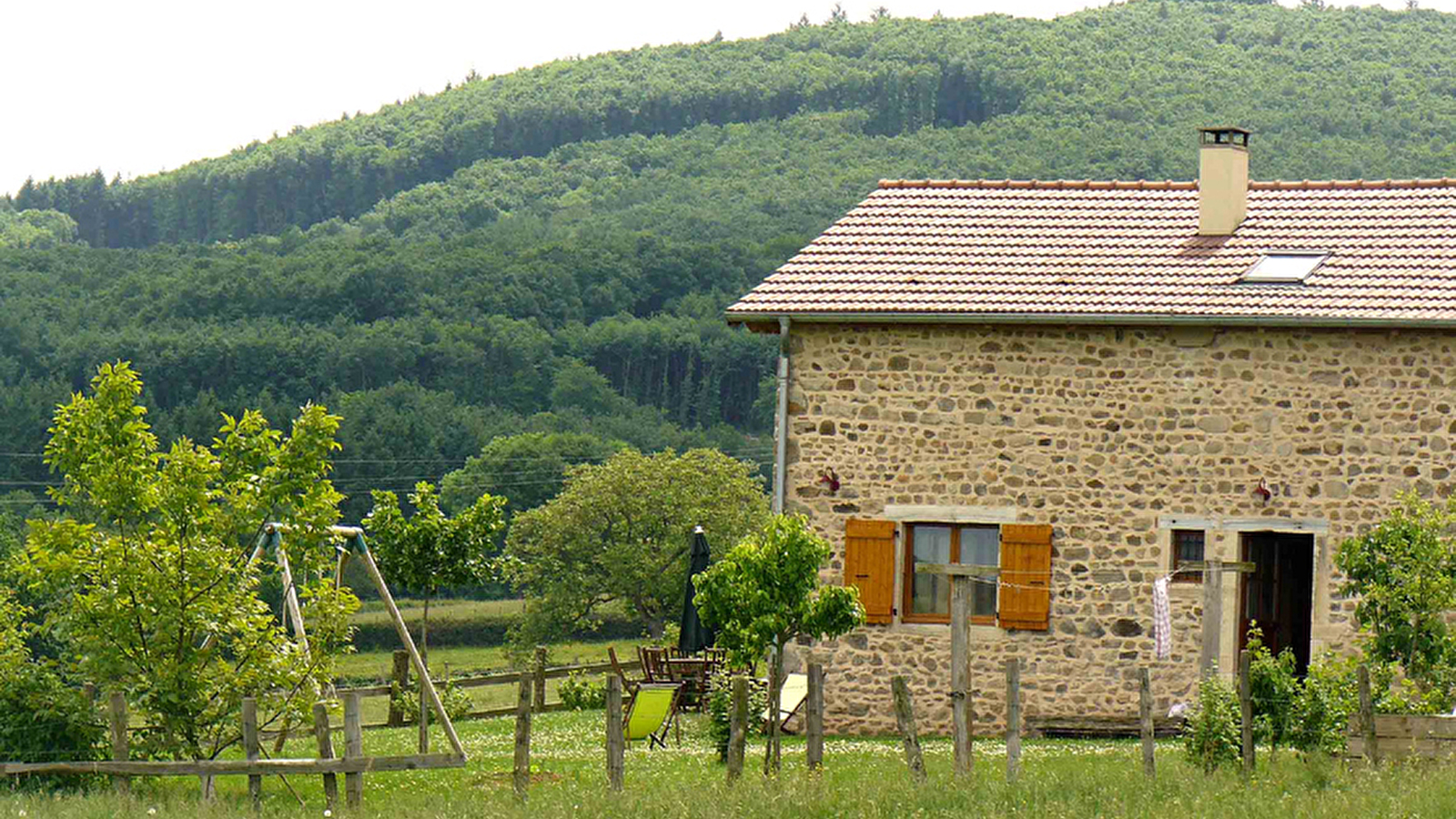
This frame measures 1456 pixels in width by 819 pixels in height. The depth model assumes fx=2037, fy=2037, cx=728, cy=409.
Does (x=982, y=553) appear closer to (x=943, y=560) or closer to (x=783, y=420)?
(x=943, y=560)

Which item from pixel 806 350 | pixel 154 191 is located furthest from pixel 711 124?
pixel 806 350

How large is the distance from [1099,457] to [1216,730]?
428 centimetres

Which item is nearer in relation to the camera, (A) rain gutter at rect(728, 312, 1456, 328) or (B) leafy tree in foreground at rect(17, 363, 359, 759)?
(B) leafy tree in foreground at rect(17, 363, 359, 759)

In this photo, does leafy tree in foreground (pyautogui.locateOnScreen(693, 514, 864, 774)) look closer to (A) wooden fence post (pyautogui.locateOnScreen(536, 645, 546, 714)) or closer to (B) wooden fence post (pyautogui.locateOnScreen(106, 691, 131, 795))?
(B) wooden fence post (pyautogui.locateOnScreen(106, 691, 131, 795))

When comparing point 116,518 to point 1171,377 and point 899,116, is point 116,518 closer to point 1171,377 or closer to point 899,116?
point 1171,377

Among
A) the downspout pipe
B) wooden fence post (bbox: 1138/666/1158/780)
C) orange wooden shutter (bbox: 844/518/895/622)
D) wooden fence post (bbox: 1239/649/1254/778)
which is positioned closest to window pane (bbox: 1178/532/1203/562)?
orange wooden shutter (bbox: 844/518/895/622)

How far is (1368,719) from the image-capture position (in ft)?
40.0

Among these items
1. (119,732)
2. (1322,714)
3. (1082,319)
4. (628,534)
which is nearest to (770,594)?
(1322,714)

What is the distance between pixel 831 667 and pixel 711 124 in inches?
3660

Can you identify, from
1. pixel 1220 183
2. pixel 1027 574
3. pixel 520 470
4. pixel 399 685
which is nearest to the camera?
pixel 1027 574

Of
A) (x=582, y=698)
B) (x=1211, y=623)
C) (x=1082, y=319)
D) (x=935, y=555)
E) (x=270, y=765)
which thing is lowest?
(x=582, y=698)

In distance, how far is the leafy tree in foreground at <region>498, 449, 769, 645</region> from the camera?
43.1 meters

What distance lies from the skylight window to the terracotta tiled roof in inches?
3.1

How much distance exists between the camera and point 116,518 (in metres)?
12.8
